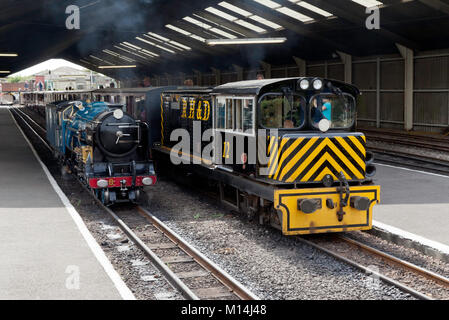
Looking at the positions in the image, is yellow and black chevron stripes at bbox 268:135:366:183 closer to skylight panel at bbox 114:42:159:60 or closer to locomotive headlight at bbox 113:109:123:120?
Answer: locomotive headlight at bbox 113:109:123:120

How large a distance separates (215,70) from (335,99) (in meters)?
34.2

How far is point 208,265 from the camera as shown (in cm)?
844

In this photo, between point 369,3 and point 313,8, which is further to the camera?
point 313,8

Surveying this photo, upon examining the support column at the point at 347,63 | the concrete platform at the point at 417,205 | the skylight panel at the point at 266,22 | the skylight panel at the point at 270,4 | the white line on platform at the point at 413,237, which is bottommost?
the white line on platform at the point at 413,237

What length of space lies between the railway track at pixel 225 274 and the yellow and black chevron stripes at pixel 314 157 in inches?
48.3

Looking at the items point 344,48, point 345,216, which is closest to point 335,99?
point 345,216

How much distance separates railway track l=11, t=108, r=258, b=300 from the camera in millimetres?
7336

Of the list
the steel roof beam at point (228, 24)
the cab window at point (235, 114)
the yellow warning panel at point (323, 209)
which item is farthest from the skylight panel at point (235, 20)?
the yellow warning panel at point (323, 209)

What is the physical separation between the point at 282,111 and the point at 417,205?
13.0ft

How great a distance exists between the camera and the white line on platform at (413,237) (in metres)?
8.57

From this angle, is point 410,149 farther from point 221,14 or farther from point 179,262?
point 179,262

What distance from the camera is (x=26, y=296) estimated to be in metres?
6.52
